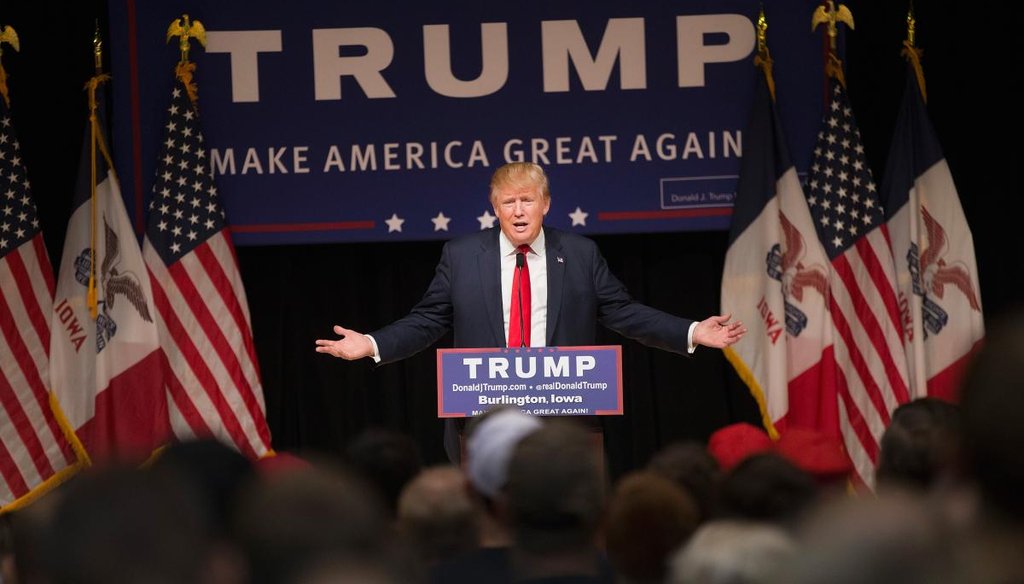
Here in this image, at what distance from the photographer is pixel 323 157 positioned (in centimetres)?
683

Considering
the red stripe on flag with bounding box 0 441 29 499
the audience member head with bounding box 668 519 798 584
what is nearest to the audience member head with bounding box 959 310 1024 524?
the audience member head with bounding box 668 519 798 584

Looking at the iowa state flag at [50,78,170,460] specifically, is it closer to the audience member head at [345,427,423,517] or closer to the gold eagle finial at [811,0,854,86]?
the gold eagle finial at [811,0,854,86]

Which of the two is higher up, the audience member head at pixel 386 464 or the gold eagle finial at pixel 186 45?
the gold eagle finial at pixel 186 45

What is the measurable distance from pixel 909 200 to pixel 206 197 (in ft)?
11.7

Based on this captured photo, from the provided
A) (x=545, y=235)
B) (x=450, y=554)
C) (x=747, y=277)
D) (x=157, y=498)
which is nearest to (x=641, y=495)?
(x=450, y=554)

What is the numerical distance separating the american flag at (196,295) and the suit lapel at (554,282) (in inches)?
81.6

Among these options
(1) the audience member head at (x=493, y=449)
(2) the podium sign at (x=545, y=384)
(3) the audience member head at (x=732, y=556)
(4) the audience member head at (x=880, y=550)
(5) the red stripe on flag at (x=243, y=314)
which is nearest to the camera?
(4) the audience member head at (x=880, y=550)

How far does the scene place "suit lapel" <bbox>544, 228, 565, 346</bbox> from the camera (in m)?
5.17

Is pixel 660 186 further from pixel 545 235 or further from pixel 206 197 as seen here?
pixel 206 197

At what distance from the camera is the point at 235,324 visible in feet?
22.0

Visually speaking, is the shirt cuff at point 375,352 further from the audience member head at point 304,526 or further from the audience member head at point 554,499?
the audience member head at point 304,526

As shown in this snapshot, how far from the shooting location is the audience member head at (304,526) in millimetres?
1588

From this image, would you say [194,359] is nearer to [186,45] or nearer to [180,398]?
[180,398]

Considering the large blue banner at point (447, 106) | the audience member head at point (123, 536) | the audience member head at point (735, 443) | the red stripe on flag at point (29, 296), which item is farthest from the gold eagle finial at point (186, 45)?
the audience member head at point (123, 536)
